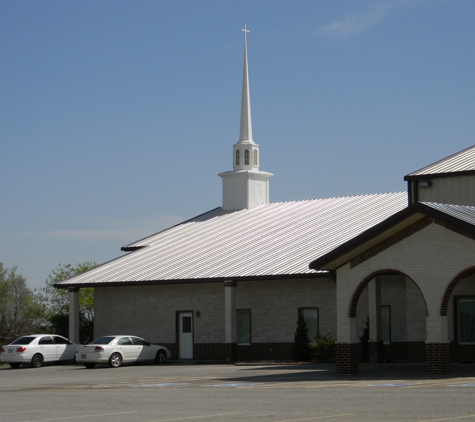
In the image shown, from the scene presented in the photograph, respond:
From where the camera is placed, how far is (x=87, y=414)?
15477 mm

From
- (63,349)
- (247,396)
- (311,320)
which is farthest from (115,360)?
(247,396)

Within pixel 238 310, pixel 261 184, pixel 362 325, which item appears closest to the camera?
pixel 362 325

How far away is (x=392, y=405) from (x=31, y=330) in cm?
4639

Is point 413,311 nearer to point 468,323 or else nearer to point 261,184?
point 468,323

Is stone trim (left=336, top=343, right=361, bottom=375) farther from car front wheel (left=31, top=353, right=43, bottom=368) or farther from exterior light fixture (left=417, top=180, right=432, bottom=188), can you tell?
car front wheel (left=31, top=353, right=43, bottom=368)

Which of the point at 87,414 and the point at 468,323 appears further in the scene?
the point at 468,323

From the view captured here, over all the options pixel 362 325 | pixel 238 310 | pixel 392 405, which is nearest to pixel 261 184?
pixel 238 310

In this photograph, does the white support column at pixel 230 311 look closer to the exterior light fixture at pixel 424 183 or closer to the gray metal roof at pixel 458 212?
the exterior light fixture at pixel 424 183

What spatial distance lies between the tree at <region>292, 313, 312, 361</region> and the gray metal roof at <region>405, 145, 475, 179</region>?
7.11m

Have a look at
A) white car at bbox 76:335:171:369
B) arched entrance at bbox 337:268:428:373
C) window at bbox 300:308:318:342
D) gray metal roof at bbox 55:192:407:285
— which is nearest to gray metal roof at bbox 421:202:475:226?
arched entrance at bbox 337:268:428:373

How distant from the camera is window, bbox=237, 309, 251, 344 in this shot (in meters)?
37.3

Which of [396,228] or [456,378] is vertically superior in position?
[396,228]

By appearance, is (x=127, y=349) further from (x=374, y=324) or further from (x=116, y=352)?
(x=374, y=324)

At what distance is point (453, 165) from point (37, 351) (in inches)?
706
